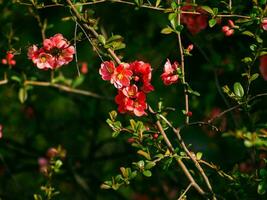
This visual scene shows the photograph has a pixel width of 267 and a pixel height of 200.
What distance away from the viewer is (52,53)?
6.13 feet

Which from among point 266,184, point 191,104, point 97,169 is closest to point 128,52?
point 191,104

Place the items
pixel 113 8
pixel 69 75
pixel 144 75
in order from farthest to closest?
pixel 69 75 → pixel 113 8 → pixel 144 75

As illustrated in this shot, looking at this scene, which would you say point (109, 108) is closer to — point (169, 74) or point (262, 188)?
point (169, 74)

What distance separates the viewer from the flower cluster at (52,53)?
5.97 ft

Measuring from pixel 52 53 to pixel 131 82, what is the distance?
11.9 inches

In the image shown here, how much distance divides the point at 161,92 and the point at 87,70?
0.68 m

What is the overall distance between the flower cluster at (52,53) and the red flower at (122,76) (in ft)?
0.69

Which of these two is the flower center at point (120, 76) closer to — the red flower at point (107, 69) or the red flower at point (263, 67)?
the red flower at point (107, 69)

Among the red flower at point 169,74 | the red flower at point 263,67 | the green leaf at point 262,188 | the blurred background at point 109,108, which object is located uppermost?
the red flower at point 169,74

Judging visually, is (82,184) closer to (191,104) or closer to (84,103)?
(84,103)

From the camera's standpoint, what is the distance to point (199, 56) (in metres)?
3.27

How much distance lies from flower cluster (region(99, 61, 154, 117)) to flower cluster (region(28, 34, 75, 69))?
0.52 ft

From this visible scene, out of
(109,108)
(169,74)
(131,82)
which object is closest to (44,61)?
(131,82)

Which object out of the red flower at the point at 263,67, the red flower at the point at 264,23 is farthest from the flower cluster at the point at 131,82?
the red flower at the point at 263,67
